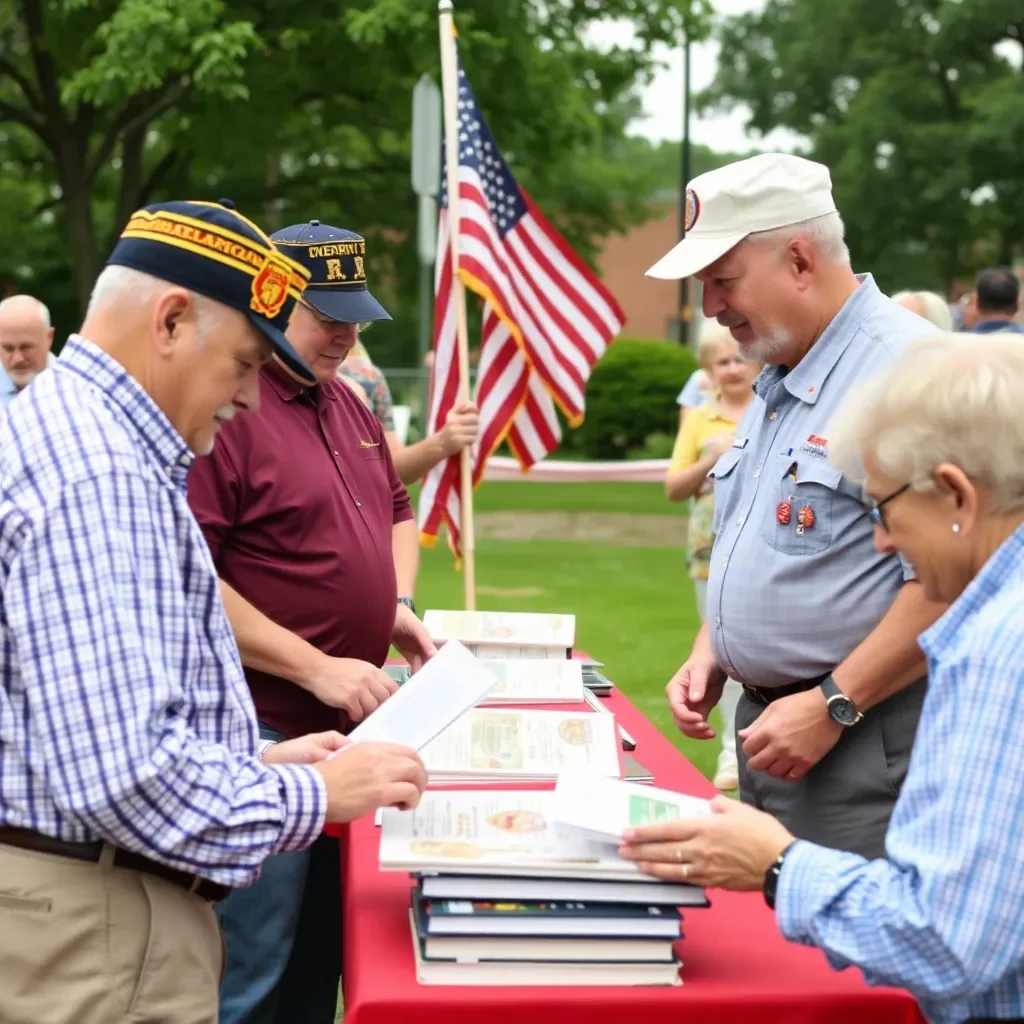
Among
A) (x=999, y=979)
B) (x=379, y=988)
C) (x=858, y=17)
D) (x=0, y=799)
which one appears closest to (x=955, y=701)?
(x=999, y=979)

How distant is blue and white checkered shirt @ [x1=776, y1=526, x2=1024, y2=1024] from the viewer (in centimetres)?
185

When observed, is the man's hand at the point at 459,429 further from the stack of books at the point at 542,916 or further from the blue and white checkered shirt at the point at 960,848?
the blue and white checkered shirt at the point at 960,848

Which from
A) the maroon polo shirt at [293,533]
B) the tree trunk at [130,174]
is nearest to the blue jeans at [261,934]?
the maroon polo shirt at [293,533]

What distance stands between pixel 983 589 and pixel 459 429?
388 centimetres

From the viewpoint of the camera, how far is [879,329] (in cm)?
318

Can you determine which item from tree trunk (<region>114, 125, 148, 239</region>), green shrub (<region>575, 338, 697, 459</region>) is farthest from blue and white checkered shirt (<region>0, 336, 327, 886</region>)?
green shrub (<region>575, 338, 697, 459</region>)

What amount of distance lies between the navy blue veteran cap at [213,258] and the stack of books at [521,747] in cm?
105

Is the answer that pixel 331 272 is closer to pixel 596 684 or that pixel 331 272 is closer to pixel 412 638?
pixel 412 638

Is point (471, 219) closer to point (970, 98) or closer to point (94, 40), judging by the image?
point (94, 40)

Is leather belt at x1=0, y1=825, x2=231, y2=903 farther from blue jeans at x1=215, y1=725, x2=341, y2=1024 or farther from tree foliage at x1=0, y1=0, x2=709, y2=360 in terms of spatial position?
tree foliage at x1=0, y1=0, x2=709, y2=360

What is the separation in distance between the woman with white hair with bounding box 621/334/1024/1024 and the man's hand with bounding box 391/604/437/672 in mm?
1943

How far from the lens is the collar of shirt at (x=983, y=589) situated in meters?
1.98

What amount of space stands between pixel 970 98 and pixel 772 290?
94.6 feet

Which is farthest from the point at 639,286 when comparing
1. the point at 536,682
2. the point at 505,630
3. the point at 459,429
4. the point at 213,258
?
the point at 213,258
